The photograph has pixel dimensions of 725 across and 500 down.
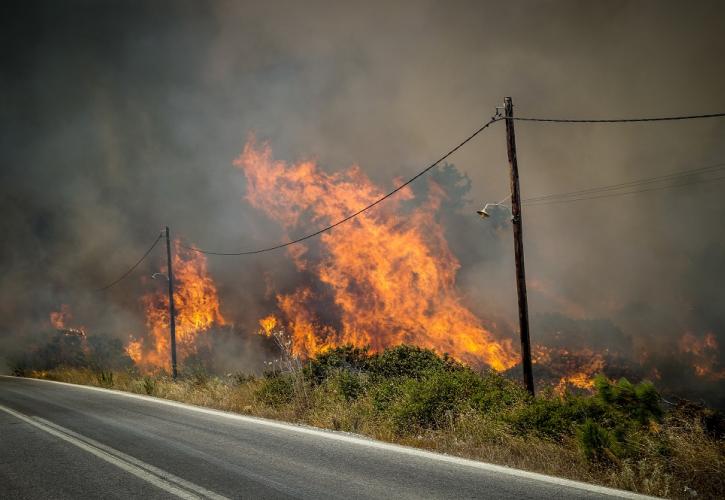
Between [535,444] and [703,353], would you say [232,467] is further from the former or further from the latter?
[703,353]

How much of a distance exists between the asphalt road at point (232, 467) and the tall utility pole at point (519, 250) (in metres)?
4.81

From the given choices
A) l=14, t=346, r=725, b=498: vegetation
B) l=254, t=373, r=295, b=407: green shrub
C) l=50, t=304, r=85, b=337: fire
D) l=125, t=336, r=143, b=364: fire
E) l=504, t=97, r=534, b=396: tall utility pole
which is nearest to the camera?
l=14, t=346, r=725, b=498: vegetation

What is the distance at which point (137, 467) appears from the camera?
5504mm

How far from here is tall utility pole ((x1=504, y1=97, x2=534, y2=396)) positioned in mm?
9857

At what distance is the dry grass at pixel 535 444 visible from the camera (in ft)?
14.6

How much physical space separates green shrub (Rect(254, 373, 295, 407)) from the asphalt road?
4.99 feet

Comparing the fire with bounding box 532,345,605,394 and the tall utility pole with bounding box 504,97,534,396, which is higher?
the tall utility pole with bounding box 504,97,534,396

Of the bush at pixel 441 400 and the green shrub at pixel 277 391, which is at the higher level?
the bush at pixel 441 400

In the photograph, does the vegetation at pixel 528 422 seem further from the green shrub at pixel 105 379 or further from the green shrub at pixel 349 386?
the green shrub at pixel 105 379

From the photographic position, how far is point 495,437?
6234 millimetres

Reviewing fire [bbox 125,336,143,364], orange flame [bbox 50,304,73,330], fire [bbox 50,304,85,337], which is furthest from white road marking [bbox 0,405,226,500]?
orange flame [bbox 50,304,73,330]

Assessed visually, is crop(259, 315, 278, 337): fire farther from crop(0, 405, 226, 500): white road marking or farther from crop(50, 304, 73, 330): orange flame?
crop(0, 405, 226, 500): white road marking

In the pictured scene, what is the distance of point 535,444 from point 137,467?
517 centimetres

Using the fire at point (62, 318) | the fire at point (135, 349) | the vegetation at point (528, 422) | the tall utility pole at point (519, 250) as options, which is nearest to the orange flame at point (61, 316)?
the fire at point (62, 318)
